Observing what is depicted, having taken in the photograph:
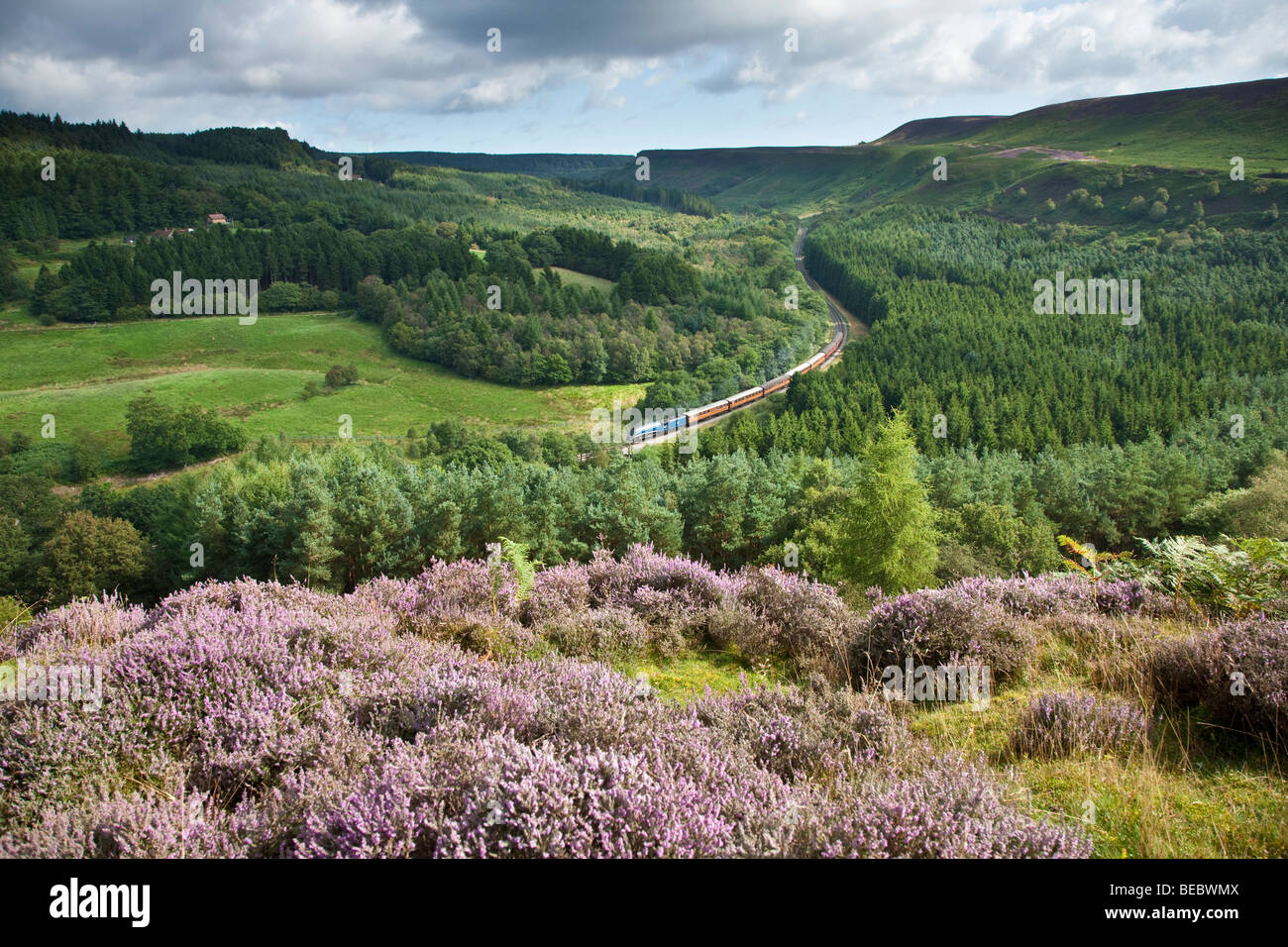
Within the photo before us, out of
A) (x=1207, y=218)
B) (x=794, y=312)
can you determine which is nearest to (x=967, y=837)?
(x=794, y=312)

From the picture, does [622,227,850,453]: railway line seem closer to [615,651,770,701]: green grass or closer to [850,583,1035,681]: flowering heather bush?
[615,651,770,701]: green grass

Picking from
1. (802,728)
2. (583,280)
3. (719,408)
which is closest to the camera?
(802,728)

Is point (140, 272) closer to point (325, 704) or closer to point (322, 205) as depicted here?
point (322, 205)
